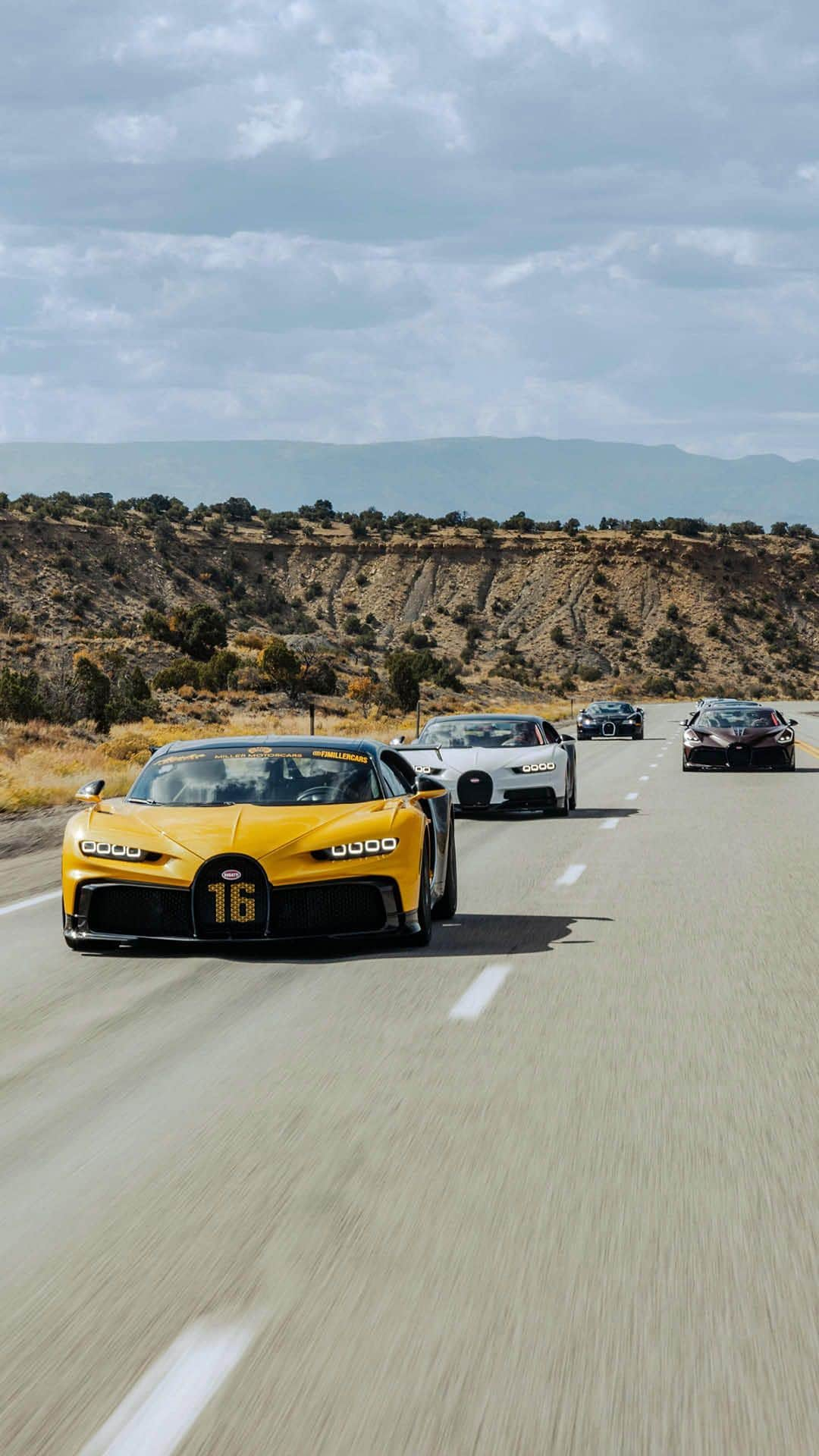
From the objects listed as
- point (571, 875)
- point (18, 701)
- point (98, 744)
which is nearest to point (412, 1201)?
point (571, 875)

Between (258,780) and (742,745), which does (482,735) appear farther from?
(258,780)

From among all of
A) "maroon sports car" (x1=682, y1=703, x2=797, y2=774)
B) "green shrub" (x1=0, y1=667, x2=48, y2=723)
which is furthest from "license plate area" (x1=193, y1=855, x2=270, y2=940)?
"green shrub" (x1=0, y1=667, x2=48, y2=723)

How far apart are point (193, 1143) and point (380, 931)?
12.9 feet

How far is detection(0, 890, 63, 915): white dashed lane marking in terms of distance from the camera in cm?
1210

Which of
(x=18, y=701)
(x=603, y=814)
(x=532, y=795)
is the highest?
(x=532, y=795)

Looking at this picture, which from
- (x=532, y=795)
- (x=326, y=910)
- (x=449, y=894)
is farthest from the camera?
(x=532, y=795)

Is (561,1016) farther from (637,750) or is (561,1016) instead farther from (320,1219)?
(637,750)

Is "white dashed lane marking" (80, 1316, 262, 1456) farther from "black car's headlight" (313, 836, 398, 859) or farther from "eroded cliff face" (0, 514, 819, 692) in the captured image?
"eroded cliff face" (0, 514, 819, 692)

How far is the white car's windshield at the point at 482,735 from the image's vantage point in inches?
810

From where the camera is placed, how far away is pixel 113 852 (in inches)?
368

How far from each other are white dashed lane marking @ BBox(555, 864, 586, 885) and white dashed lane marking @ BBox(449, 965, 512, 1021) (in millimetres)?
4120

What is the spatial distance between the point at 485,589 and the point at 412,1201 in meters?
121

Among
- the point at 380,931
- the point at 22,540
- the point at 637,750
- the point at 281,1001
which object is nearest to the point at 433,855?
the point at 380,931

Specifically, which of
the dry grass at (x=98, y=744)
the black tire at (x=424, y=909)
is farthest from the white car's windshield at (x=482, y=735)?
the black tire at (x=424, y=909)
